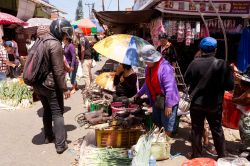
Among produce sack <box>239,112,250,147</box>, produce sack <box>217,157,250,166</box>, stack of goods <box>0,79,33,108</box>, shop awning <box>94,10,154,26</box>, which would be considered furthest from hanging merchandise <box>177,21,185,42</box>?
produce sack <box>217,157,250,166</box>

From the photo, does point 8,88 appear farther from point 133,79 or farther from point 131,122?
point 131,122

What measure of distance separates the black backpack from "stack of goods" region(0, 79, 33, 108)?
11.7 feet

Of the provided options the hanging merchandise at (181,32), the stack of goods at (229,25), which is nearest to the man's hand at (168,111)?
the hanging merchandise at (181,32)

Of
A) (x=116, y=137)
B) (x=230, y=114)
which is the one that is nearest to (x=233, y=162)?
(x=116, y=137)

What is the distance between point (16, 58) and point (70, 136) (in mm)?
9237

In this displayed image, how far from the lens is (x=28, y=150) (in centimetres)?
541

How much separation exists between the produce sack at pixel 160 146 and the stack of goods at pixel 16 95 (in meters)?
4.75

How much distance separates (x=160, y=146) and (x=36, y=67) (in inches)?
90.6

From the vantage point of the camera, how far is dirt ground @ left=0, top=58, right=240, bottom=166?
16.4 feet

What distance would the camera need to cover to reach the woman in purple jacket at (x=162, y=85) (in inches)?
187

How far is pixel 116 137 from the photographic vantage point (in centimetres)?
512

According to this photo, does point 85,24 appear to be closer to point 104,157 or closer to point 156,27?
point 156,27

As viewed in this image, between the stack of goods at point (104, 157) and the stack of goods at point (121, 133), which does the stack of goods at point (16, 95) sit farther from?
the stack of goods at point (104, 157)

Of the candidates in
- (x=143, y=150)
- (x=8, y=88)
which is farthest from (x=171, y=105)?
(x=8, y=88)
